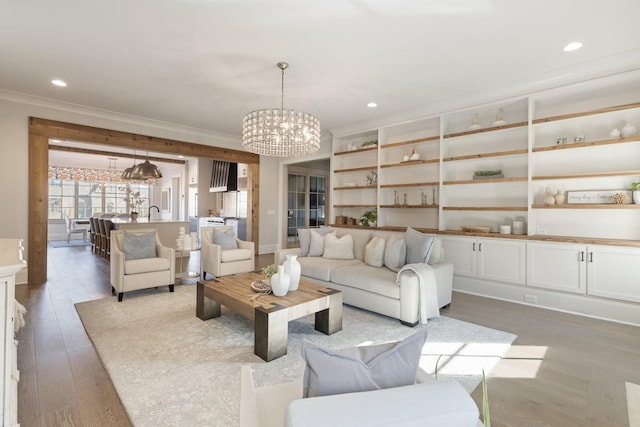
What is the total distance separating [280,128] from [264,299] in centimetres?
194

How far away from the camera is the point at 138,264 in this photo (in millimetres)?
4031

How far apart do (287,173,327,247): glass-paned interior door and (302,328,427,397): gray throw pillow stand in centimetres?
766

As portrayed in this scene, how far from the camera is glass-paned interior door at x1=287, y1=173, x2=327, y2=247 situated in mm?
8602

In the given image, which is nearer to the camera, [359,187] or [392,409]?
[392,409]

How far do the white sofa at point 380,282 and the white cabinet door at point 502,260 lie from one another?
802mm

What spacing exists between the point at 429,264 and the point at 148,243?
153 inches

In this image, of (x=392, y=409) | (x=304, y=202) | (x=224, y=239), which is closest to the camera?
(x=392, y=409)

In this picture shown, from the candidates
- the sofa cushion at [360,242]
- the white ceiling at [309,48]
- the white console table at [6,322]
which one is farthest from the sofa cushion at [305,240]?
the white console table at [6,322]

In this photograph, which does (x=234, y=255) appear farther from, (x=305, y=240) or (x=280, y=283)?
(x=280, y=283)

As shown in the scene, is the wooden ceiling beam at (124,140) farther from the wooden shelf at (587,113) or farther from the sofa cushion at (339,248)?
the wooden shelf at (587,113)

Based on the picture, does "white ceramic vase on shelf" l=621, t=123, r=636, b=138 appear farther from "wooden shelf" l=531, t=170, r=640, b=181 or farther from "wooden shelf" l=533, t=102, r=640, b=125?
"wooden shelf" l=531, t=170, r=640, b=181

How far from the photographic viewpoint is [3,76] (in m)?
3.96

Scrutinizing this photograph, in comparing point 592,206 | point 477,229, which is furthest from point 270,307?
point 592,206

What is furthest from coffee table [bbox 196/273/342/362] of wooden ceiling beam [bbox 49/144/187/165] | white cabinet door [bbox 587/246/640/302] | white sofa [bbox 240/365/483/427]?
wooden ceiling beam [bbox 49/144/187/165]
